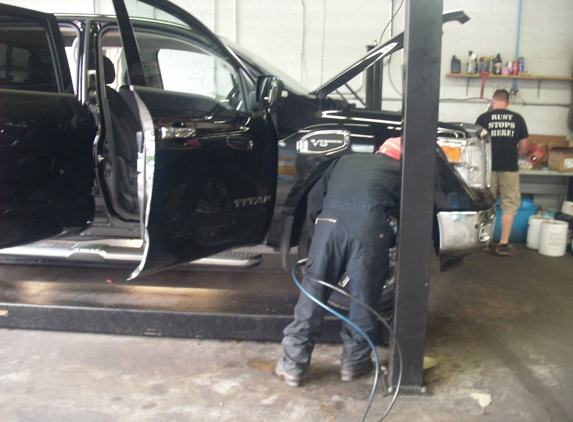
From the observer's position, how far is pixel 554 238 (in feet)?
16.7

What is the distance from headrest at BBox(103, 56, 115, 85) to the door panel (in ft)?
0.75

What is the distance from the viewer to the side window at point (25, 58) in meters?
2.86

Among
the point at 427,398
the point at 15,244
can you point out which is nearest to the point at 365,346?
the point at 427,398

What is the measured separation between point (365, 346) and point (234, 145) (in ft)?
4.26

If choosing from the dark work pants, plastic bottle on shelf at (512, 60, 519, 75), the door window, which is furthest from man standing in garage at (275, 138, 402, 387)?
plastic bottle on shelf at (512, 60, 519, 75)

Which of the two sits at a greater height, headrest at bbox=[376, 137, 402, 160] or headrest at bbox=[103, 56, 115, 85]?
headrest at bbox=[103, 56, 115, 85]

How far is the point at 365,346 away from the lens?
2594 mm

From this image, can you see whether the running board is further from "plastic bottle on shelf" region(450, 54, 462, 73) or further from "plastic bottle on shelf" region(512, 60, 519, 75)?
"plastic bottle on shelf" region(512, 60, 519, 75)

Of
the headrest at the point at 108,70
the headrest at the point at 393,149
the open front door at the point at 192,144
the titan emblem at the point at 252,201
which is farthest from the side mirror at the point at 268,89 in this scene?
the headrest at the point at 108,70

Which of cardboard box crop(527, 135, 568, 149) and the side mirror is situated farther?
cardboard box crop(527, 135, 568, 149)

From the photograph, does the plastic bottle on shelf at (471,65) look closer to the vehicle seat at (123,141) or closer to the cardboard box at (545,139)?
the cardboard box at (545,139)

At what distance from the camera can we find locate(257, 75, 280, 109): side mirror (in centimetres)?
285

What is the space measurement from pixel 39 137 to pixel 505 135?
4.28 m

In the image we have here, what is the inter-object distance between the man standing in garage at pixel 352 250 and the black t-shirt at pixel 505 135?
Answer: 2966mm
